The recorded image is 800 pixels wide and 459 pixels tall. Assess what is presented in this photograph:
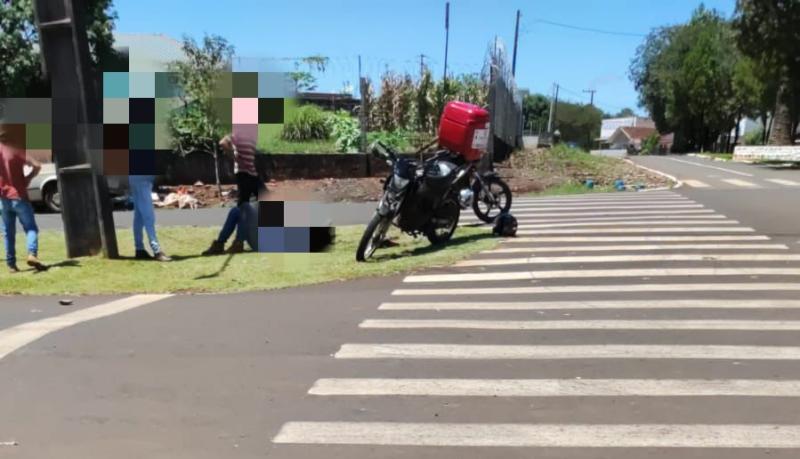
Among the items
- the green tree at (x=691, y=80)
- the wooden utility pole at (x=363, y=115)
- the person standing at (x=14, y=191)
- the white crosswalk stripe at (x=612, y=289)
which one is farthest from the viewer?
the green tree at (x=691, y=80)

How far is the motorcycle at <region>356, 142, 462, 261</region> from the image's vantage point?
9.91 meters

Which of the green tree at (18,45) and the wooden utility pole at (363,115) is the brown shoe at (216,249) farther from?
the green tree at (18,45)

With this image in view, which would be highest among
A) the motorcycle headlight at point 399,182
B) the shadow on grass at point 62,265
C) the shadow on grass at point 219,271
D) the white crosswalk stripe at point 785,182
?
the motorcycle headlight at point 399,182

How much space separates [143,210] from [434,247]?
386cm

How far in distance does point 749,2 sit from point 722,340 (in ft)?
97.7

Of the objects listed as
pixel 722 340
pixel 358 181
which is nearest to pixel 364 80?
pixel 358 181

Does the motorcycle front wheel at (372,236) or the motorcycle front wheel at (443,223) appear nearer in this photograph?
the motorcycle front wheel at (372,236)

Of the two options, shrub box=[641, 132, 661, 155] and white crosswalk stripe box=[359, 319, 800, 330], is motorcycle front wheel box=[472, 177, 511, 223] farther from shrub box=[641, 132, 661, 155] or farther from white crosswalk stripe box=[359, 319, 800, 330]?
shrub box=[641, 132, 661, 155]

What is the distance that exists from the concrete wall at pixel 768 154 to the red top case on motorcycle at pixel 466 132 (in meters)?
29.3

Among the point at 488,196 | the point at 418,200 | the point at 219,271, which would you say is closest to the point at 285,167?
the point at 488,196

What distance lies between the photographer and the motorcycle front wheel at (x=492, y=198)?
12.1 meters

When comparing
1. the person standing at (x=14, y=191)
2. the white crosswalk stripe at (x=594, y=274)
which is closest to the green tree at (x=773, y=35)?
the white crosswalk stripe at (x=594, y=274)

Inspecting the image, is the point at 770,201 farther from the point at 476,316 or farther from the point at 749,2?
the point at 749,2

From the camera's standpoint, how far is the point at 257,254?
1050cm
